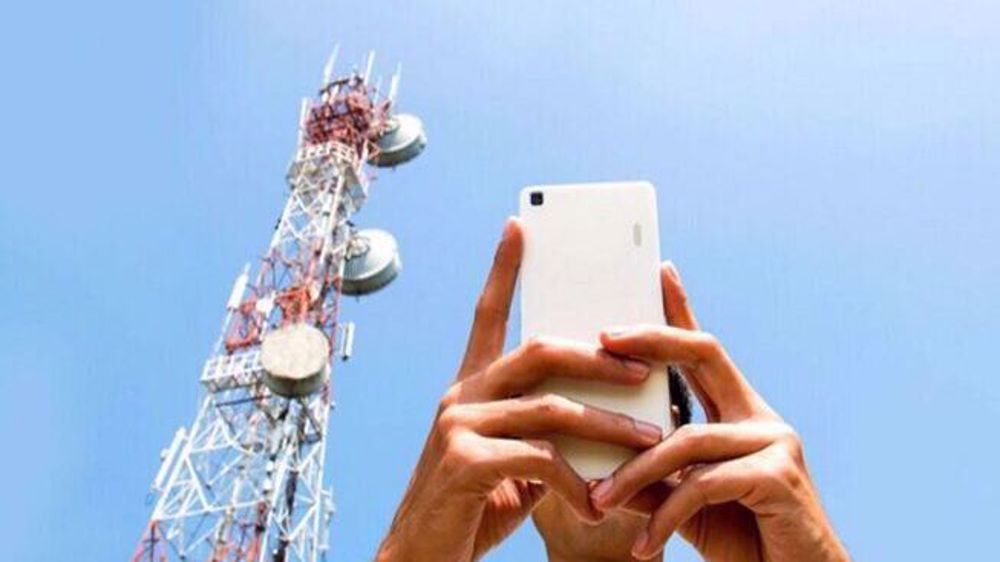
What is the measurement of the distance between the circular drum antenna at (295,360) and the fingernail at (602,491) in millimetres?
16331

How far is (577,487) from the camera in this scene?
5.37 feet

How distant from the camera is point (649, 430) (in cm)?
A: 168

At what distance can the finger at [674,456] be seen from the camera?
161 cm

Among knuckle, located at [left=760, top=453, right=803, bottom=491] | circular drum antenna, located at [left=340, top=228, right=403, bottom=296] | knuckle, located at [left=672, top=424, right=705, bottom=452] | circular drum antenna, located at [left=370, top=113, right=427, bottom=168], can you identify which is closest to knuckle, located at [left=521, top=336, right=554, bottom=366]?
knuckle, located at [left=672, top=424, right=705, bottom=452]

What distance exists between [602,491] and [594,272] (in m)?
0.47

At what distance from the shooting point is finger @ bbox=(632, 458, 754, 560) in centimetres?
159

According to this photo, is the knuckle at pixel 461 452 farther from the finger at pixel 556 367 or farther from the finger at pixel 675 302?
the finger at pixel 675 302

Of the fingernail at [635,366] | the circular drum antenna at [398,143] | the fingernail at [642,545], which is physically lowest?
the fingernail at [642,545]

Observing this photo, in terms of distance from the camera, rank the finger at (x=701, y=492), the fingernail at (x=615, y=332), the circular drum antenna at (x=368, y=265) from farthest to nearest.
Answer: the circular drum antenna at (x=368, y=265) → the fingernail at (x=615, y=332) → the finger at (x=701, y=492)

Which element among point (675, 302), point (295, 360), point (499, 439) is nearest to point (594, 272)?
point (675, 302)

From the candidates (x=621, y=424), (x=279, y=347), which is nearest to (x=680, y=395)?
(x=621, y=424)

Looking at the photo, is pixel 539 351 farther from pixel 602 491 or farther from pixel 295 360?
pixel 295 360

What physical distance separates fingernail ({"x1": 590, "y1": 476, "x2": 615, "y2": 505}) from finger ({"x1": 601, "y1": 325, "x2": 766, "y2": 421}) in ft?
0.69

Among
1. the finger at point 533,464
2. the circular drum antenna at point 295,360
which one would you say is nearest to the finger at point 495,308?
the finger at point 533,464
